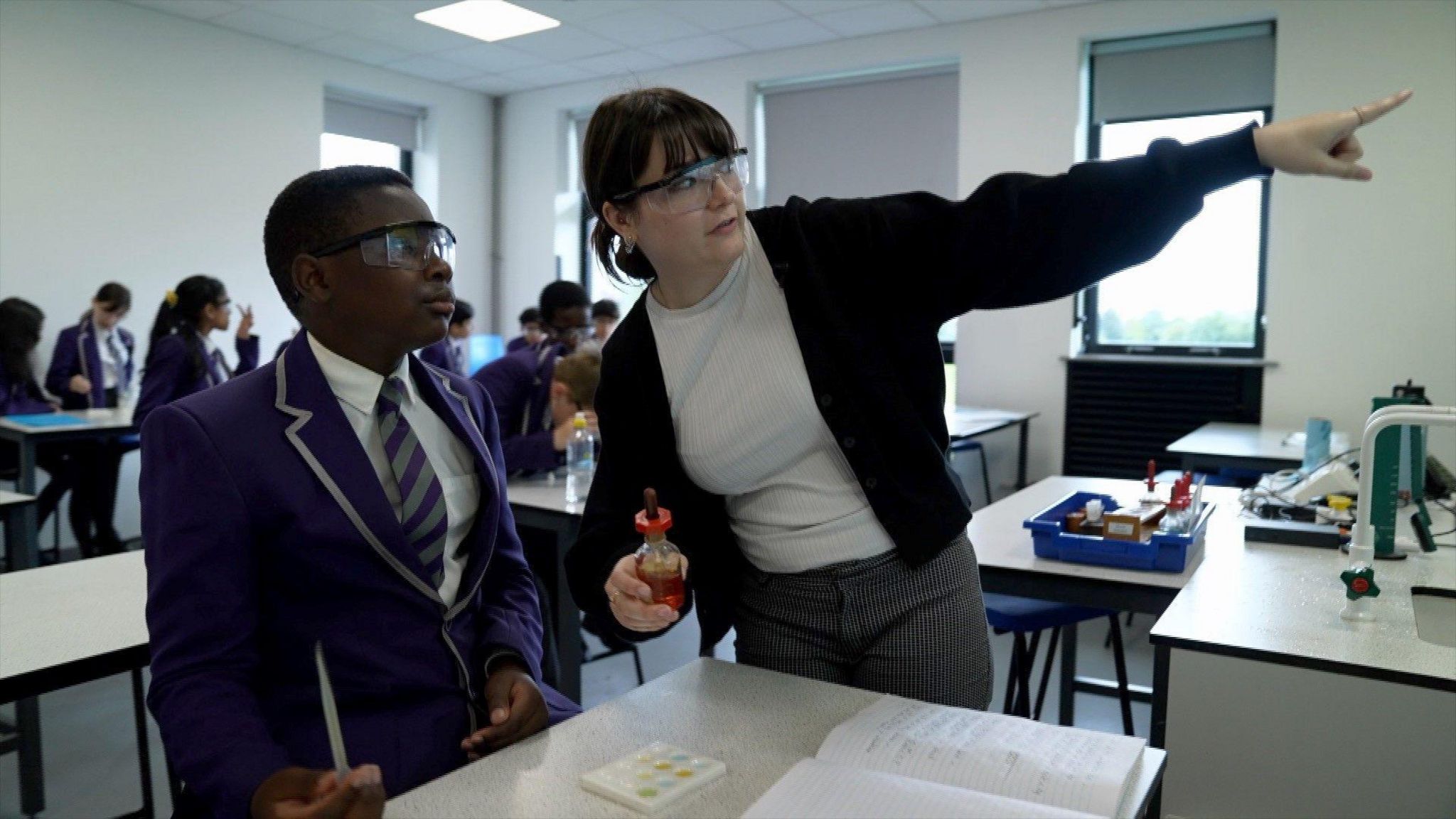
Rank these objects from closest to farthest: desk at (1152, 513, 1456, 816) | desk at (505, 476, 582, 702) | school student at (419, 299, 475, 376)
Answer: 1. desk at (1152, 513, 1456, 816)
2. desk at (505, 476, 582, 702)
3. school student at (419, 299, 475, 376)

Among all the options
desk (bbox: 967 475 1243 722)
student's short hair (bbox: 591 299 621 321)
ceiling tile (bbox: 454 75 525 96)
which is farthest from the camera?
ceiling tile (bbox: 454 75 525 96)

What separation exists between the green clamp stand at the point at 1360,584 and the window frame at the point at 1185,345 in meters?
4.45

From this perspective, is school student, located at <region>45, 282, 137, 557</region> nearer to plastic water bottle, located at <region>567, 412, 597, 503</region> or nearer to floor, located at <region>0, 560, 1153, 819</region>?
floor, located at <region>0, 560, 1153, 819</region>

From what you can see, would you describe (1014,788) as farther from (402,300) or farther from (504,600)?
(402,300)

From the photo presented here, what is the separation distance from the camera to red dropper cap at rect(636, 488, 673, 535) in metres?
1.13

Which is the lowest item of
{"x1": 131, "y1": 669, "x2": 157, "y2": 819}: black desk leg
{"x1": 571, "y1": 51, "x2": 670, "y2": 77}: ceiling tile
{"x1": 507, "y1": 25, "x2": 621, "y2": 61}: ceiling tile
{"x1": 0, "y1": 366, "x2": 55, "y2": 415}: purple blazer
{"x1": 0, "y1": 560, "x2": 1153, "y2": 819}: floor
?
{"x1": 0, "y1": 560, "x2": 1153, "y2": 819}: floor

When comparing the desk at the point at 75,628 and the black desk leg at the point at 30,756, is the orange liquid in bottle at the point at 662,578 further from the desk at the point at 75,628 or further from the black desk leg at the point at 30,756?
the black desk leg at the point at 30,756

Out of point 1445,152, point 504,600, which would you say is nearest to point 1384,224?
point 1445,152

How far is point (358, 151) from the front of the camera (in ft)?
25.5

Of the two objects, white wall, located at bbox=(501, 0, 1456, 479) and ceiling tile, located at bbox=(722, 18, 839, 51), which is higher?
ceiling tile, located at bbox=(722, 18, 839, 51)

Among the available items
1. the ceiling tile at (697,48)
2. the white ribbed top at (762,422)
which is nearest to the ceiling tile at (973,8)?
the ceiling tile at (697,48)

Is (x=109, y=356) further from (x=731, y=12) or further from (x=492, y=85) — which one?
(x=731, y=12)

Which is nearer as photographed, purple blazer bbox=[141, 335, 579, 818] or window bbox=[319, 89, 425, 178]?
purple blazer bbox=[141, 335, 579, 818]

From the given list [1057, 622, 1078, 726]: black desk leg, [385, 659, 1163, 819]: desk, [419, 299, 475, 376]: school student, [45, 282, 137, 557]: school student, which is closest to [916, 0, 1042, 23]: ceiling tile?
[419, 299, 475, 376]: school student
